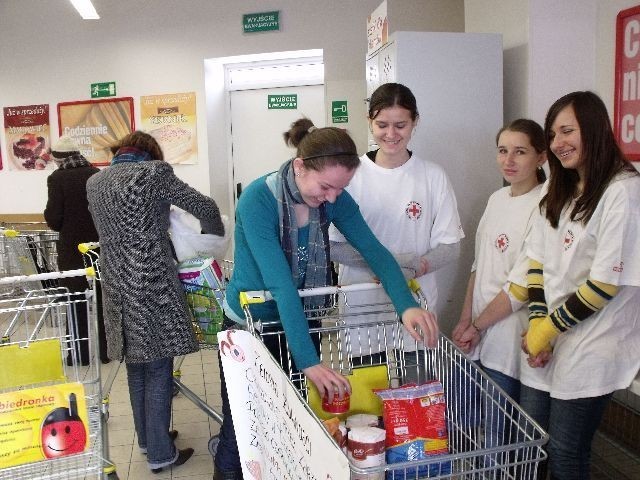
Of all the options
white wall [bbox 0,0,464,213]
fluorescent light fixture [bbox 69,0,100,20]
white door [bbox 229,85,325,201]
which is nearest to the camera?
fluorescent light fixture [bbox 69,0,100,20]

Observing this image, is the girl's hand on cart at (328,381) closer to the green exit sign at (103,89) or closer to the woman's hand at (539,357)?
the woman's hand at (539,357)

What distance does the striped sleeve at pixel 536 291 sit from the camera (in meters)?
1.84

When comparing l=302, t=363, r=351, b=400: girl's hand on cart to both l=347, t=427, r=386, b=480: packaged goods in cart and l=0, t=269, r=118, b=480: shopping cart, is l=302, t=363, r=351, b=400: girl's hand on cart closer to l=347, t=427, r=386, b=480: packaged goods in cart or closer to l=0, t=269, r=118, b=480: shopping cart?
l=347, t=427, r=386, b=480: packaged goods in cart

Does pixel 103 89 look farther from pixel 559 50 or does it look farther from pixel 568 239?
pixel 568 239

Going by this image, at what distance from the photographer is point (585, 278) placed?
1.70 m

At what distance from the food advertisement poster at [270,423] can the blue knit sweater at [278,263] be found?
0.40 feet

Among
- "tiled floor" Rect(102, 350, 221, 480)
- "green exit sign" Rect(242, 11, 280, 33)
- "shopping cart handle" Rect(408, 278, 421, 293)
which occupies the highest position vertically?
"green exit sign" Rect(242, 11, 280, 33)

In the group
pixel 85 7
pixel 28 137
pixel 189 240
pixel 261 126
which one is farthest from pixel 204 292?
pixel 28 137

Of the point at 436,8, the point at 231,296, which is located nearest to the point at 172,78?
the point at 436,8

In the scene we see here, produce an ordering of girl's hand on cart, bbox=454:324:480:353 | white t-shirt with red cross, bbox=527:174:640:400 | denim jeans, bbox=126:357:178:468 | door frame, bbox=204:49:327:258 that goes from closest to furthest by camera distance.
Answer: white t-shirt with red cross, bbox=527:174:640:400, girl's hand on cart, bbox=454:324:480:353, denim jeans, bbox=126:357:178:468, door frame, bbox=204:49:327:258

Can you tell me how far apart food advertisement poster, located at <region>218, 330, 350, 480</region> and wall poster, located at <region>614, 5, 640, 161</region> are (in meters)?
2.10

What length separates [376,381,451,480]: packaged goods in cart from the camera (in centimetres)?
134

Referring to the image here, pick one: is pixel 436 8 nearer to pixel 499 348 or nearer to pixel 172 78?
pixel 172 78

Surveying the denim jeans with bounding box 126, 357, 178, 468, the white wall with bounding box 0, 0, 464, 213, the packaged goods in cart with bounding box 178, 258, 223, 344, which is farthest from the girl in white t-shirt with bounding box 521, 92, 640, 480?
the white wall with bounding box 0, 0, 464, 213
